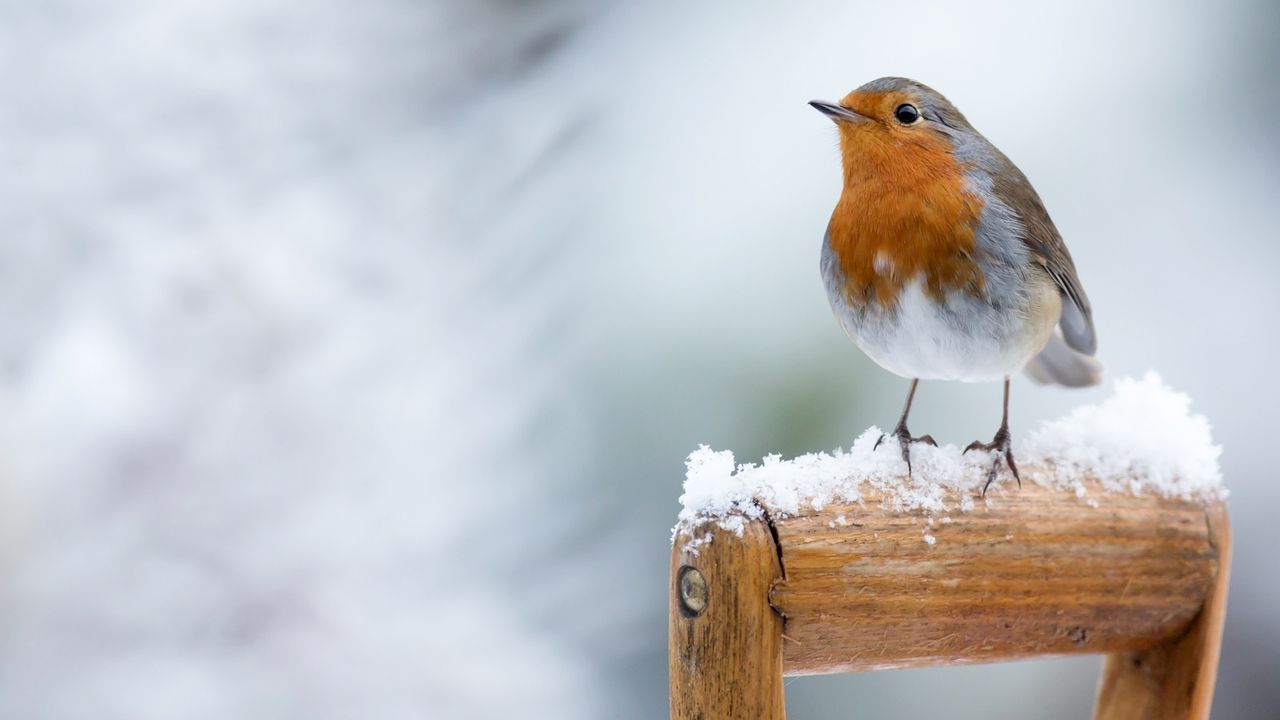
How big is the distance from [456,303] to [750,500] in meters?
1.25

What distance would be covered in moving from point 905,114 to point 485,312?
1047 mm

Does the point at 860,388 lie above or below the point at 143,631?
above

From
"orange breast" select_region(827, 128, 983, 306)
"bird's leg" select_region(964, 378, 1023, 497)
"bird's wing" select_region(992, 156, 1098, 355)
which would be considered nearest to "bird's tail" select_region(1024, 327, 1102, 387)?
"bird's wing" select_region(992, 156, 1098, 355)

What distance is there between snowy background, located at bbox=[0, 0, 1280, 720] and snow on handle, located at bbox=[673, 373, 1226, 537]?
463 mm

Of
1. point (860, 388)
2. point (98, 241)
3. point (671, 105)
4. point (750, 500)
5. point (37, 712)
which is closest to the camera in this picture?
point (750, 500)

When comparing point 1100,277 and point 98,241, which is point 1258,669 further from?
point 98,241

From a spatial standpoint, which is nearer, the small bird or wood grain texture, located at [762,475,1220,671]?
wood grain texture, located at [762,475,1220,671]

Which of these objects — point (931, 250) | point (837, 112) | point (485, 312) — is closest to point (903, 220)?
point (931, 250)

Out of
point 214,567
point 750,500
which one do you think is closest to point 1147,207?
point 750,500

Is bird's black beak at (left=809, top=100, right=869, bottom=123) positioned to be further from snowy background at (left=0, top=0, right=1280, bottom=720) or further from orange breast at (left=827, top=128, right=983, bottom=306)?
snowy background at (left=0, top=0, right=1280, bottom=720)

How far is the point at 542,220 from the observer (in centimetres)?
218

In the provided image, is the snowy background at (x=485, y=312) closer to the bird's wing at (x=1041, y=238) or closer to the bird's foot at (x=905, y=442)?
the bird's wing at (x=1041, y=238)

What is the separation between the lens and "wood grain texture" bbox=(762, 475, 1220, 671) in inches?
38.9

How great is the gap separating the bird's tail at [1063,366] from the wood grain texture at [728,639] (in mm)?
822
